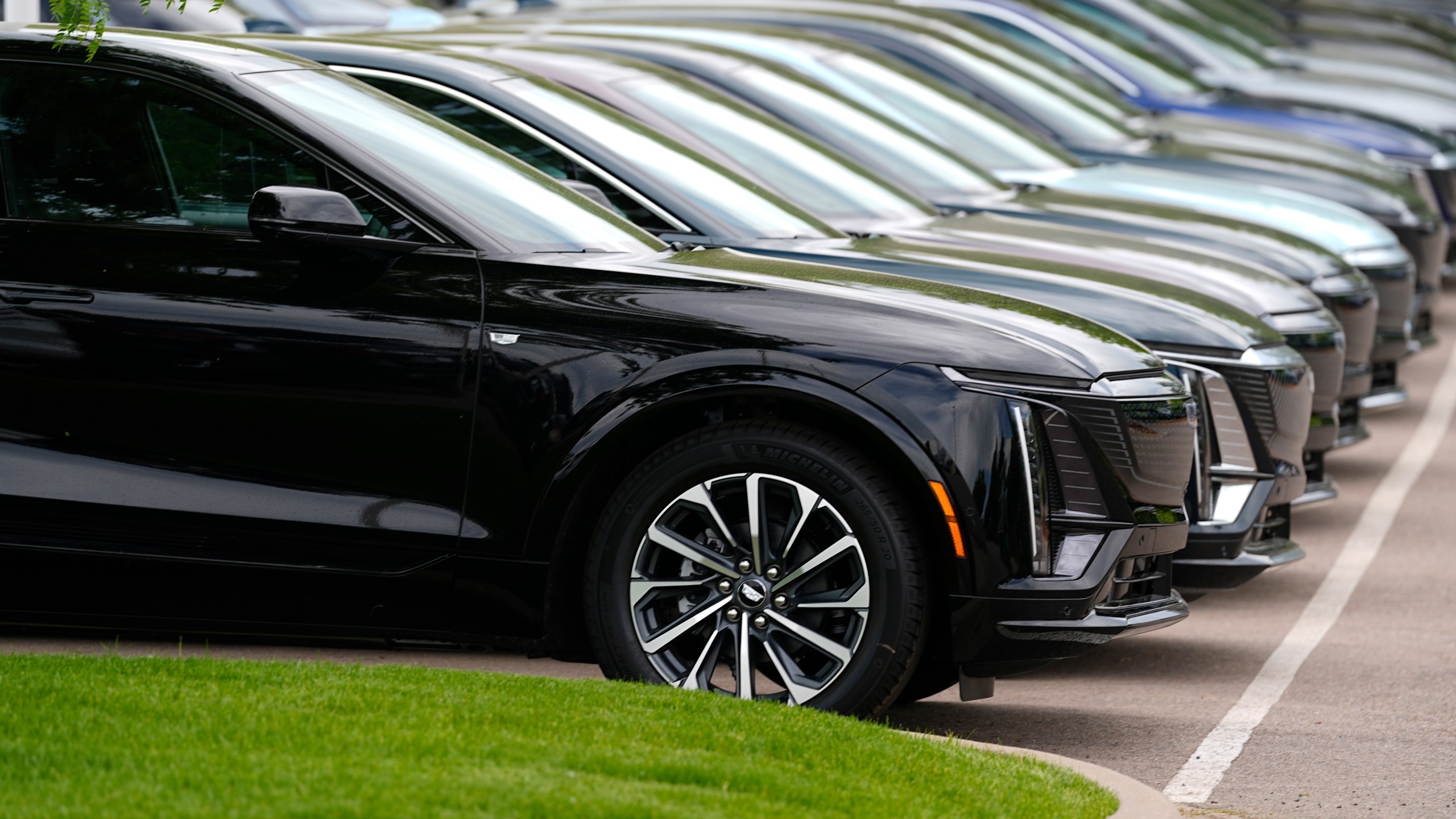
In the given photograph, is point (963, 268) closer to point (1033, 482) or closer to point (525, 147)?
point (525, 147)

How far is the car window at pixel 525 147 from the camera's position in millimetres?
7289

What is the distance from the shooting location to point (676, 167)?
757 centimetres

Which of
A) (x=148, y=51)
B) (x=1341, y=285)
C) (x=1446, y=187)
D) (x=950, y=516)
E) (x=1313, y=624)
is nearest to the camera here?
(x=950, y=516)

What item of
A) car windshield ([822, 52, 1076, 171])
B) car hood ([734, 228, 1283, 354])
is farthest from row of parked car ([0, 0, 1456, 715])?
car windshield ([822, 52, 1076, 171])

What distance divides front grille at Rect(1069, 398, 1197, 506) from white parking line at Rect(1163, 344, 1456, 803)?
73cm

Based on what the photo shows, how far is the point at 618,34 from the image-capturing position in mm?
11164

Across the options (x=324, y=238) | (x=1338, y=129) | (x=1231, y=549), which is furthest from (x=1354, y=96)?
(x=324, y=238)

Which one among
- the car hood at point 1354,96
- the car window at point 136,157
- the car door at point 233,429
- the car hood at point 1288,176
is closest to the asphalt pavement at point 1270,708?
the car door at point 233,429

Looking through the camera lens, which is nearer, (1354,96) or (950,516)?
(950,516)

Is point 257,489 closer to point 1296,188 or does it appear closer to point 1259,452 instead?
point 1259,452

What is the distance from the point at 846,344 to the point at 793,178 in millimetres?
3826

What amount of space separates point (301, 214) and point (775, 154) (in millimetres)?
3981

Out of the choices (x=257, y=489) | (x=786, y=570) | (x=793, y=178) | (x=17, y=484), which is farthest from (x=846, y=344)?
(x=793, y=178)

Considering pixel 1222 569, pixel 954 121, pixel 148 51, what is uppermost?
pixel 148 51
